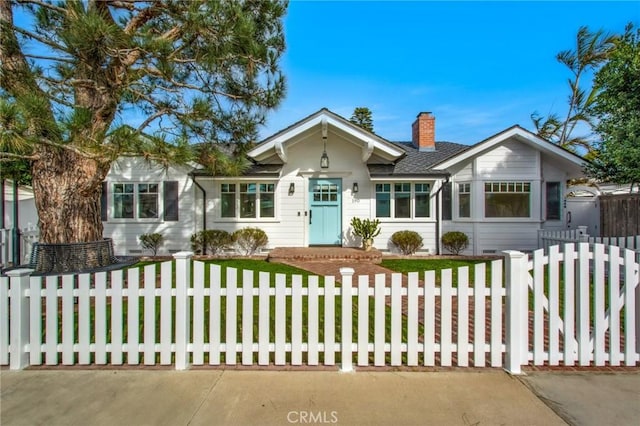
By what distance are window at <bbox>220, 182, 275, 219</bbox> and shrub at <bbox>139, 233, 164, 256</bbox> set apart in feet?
7.12

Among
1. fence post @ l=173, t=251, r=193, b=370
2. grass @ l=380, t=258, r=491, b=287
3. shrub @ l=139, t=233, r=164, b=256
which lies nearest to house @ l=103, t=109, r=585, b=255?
shrub @ l=139, t=233, r=164, b=256

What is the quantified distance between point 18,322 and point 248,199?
26.9ft

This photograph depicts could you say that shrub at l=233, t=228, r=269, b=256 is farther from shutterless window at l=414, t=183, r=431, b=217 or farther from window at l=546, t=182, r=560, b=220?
window at l=546, t=182, r=560, b=220

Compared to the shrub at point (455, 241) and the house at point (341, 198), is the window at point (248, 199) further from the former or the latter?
the shrub at point (455, 241)

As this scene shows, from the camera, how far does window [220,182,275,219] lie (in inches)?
434

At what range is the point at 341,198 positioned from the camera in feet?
36.2

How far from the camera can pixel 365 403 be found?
2471 millimetres

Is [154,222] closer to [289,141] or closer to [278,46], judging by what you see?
[289,141]

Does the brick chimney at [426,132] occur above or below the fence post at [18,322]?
above

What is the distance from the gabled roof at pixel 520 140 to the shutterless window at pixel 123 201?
10.3 m

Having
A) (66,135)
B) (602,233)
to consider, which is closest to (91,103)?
(66,135)

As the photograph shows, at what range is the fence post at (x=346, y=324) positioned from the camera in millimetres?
2967

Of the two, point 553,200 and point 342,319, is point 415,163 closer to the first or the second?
point 553,200

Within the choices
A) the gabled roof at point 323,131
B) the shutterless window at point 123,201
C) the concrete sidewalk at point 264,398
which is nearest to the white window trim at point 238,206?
the gabled roof at point 323,131
